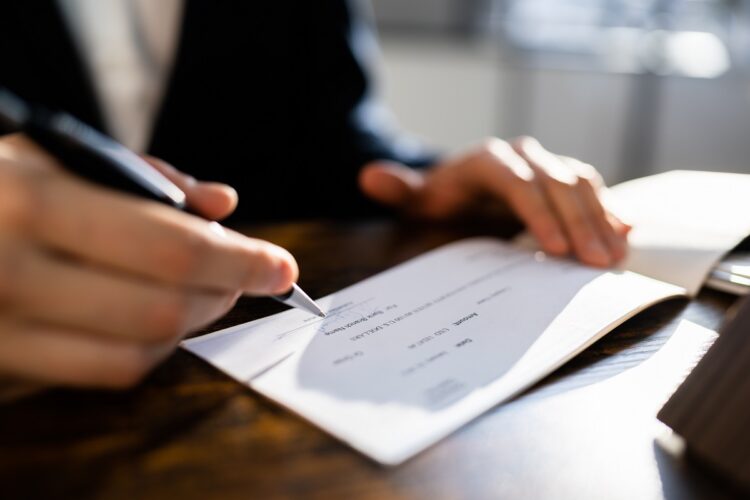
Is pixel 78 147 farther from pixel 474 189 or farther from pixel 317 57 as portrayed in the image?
pixel 317 57

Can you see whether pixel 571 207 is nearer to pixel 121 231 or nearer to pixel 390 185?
pixel 390 185

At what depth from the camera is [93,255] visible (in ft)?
0.84

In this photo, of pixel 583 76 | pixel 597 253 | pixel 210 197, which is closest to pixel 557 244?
pixel 597 253

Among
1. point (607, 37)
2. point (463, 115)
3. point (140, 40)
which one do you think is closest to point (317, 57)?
point (140, 40)

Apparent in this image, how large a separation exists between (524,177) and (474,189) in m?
0.10

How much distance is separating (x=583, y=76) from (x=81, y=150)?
232 cm

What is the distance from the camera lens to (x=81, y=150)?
25cm

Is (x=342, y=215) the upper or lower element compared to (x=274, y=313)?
lower

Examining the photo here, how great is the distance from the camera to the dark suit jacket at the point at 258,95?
84 centimetres

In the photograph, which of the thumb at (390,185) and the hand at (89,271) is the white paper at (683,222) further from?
the hand at (89,271)

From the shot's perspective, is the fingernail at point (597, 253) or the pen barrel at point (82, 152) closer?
the pen barrel at point (82, 152)

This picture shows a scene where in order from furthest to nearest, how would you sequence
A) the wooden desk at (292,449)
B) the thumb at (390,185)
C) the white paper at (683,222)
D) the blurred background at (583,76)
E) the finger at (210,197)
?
the blurred background at (583,76) < the thumb at (390,185) < the white paper at (683,222) < the finger at (210,197) < the wooden desk at (292,449)

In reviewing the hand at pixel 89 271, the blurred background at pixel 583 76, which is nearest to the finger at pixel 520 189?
the hand at pixel 89 271

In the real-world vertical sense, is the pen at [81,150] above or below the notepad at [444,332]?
above
